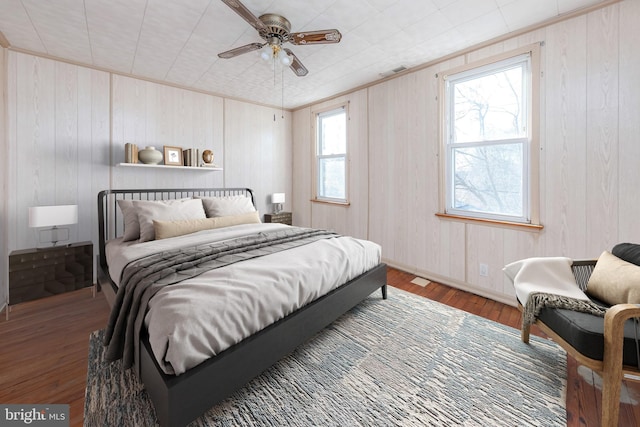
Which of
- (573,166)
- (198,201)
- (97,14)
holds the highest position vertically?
(97,14)

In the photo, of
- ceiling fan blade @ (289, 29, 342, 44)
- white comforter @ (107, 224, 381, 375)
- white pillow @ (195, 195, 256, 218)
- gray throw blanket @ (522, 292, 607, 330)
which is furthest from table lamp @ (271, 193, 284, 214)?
gray throw blanket @ (522, 292, 607, 330)

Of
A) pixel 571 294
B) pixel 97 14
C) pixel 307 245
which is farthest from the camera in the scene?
pixel 307 245

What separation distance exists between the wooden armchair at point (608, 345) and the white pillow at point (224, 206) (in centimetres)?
317

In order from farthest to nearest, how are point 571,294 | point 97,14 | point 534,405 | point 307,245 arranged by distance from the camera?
point 307,245 → point 97,14 → point 571,294 → point 534,405

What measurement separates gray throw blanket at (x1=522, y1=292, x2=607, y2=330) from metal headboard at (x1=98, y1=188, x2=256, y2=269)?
3684 millimetres

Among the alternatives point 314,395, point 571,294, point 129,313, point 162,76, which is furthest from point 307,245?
point 162,76

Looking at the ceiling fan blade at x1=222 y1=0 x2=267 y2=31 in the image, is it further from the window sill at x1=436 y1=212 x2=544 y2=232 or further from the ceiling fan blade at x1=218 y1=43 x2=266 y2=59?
the window sill at x1=436 y1=212 x2=544 y2=232

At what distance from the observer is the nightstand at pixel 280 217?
15.5 ft

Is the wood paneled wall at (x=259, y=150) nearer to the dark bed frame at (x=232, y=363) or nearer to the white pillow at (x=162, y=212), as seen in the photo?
the white pillow at (x=162, y=212)

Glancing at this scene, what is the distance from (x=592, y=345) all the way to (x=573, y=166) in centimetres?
164

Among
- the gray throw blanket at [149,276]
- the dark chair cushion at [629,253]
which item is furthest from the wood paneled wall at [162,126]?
the dark chair cushion at [629,253]

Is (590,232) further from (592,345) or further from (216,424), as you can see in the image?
(216,424)

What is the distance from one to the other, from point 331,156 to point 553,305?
3.52 m

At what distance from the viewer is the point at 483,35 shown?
102 inches
